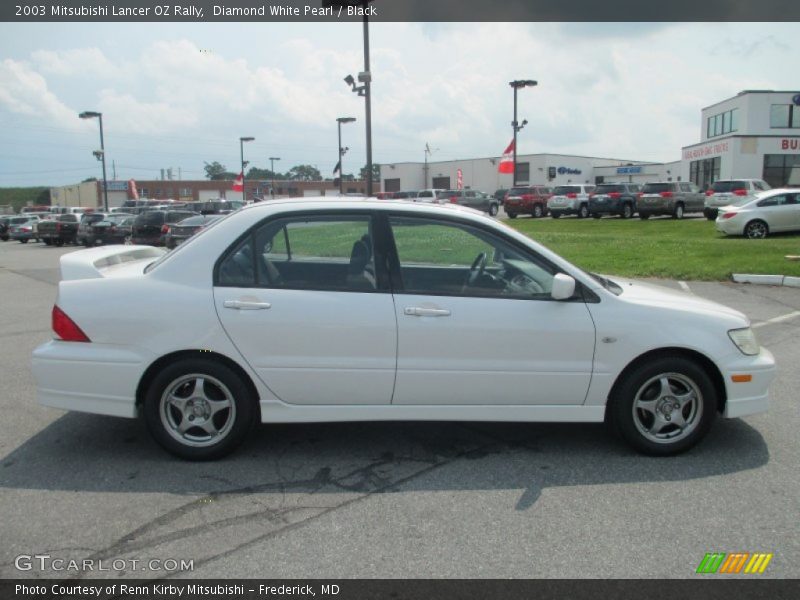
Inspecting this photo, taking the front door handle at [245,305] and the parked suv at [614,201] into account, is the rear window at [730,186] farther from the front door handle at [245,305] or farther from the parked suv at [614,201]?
the front door handle at [245,305]

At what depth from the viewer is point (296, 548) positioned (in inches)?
128

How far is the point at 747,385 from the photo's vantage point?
4.32 metres

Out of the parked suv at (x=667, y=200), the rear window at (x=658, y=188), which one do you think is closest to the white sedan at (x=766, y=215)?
the parked suv at (x=667, y=200)

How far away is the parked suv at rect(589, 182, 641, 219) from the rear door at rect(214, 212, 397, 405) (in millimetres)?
31086

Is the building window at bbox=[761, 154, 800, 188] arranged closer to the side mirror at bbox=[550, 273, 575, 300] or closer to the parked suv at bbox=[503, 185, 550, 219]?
the parked suv at bbox=[503, 185, 550, 219]

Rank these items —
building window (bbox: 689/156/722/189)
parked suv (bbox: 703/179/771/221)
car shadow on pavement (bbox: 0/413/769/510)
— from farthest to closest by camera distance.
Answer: building window (bbox: 689/156/722/189) → parked suv (bbox: 703/179/771/221) → car shadow on pavement (bbox: 0/413/769/510)

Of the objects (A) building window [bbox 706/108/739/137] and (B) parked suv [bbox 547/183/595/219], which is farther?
(A) building window [bbox 706/108/739/137]

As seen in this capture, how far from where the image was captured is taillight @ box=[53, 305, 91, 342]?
4.18m

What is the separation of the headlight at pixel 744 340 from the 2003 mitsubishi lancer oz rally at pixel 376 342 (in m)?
0.01

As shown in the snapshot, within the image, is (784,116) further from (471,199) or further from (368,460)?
(368,460)

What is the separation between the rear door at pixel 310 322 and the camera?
4.12m

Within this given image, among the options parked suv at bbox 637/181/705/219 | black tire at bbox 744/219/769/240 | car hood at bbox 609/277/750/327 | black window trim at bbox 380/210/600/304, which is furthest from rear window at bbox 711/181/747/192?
black window trim at bbox 380/210/600/304

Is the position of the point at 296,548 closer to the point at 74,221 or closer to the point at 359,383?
the point at 359,383

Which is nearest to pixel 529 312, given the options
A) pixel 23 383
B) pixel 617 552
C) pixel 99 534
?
pixel 617 552
